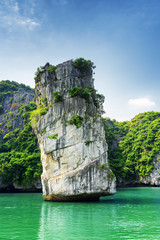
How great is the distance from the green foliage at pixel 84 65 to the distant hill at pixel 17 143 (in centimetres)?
1834

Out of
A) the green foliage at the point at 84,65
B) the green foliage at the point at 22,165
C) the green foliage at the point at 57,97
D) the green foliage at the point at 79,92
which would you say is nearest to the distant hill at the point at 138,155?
the green foliage at the point at 22,165

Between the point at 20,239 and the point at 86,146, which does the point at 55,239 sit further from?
the point at 86,146

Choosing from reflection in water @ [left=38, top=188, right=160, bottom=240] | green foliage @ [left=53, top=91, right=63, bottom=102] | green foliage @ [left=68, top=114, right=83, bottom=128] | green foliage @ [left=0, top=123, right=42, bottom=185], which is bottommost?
reflection in water @ [left=38, top=188, right=160, bottom=240]

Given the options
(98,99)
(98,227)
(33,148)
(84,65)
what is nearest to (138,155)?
(33,148)

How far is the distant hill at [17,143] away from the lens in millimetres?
35438

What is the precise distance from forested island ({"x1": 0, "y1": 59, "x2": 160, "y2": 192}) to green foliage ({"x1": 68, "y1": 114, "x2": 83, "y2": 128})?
10.5 metres

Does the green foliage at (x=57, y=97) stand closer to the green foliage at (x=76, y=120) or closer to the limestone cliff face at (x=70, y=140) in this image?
the limestone cliff face at (x=70, y=140)

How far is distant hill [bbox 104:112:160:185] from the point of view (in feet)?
151

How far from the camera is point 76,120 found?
67.5ft

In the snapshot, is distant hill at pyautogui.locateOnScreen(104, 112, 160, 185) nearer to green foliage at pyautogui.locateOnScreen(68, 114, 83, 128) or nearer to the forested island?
the forested island

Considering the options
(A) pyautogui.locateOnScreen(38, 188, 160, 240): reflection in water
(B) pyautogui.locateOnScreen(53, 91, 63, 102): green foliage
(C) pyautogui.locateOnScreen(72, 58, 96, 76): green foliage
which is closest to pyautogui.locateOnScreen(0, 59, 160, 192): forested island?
(C) pyautogui.locateOnScreen(72, 58, 96, 76): green foliage

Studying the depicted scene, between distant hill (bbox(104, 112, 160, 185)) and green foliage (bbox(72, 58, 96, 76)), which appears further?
distant hill (bbox(104, 112, 160, 185))

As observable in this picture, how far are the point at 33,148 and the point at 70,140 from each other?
72.9ft

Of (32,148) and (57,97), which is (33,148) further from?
(57,97)
